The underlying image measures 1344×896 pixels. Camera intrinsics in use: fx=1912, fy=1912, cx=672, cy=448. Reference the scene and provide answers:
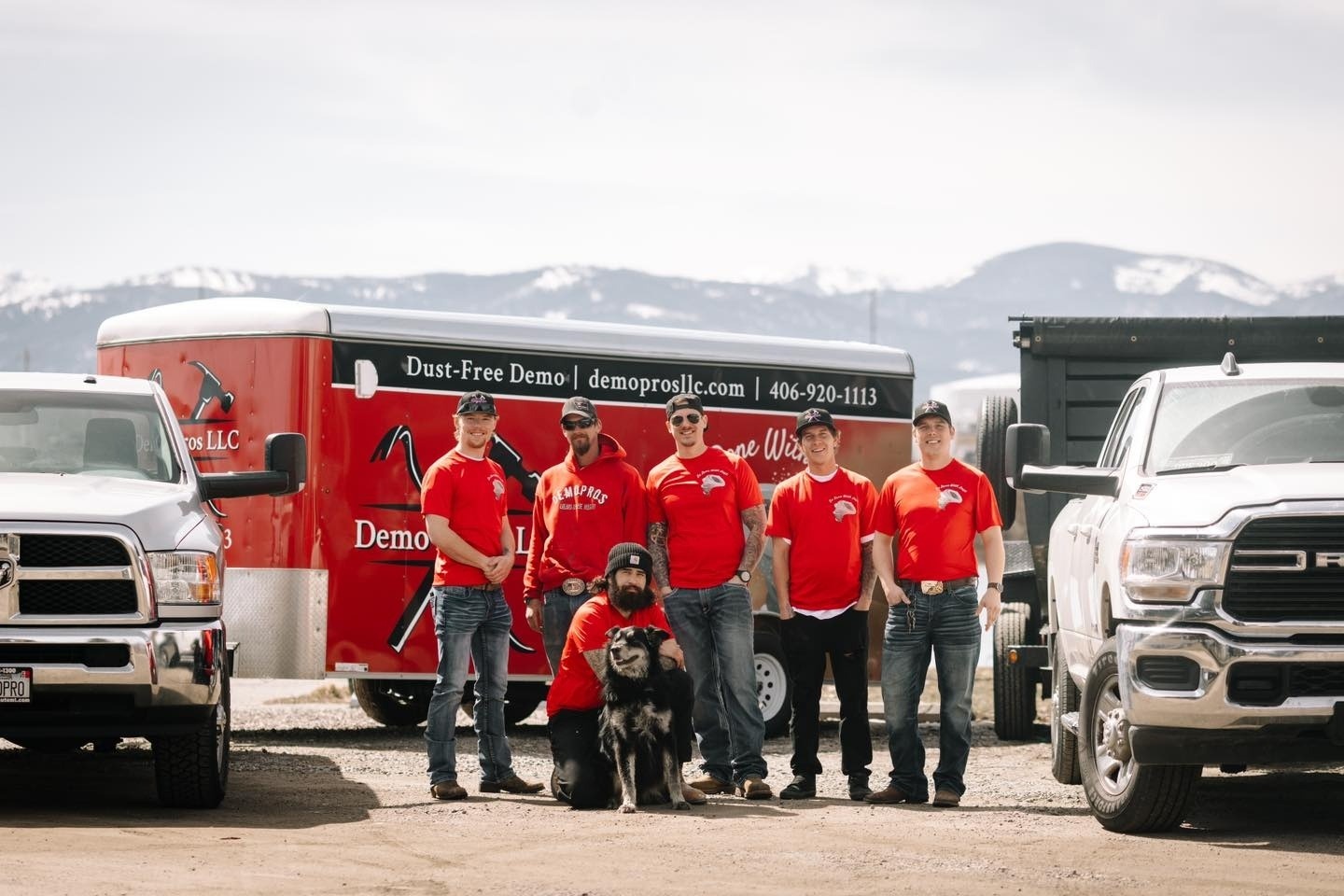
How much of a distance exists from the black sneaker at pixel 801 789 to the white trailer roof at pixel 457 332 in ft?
13.6

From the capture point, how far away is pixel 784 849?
805cm

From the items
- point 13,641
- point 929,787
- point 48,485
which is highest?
point 48,485

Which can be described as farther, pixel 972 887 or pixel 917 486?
pixel 917 486

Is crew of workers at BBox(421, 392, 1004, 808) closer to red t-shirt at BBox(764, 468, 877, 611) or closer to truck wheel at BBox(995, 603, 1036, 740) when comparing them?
red t-shirt at BBox(764, 468, 877, 611)

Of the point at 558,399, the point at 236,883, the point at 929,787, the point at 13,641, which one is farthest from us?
the point at 558,399

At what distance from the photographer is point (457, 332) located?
13031 millimetres

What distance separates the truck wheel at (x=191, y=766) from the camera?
9047 mm

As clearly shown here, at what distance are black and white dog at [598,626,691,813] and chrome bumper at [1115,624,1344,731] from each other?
242 centimetres

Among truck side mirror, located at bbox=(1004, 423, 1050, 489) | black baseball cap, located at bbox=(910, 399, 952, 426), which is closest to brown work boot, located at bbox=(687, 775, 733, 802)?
black baseball cap, located at bbox=(910, 399, 952, 426)

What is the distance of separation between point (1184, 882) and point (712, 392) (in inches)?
280

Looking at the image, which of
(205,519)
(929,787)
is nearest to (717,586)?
(929,787)

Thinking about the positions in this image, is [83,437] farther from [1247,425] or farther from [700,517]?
[1247,425]

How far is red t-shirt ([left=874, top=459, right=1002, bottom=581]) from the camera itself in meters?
9.59

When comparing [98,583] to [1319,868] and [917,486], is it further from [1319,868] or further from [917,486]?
[1319,868]
